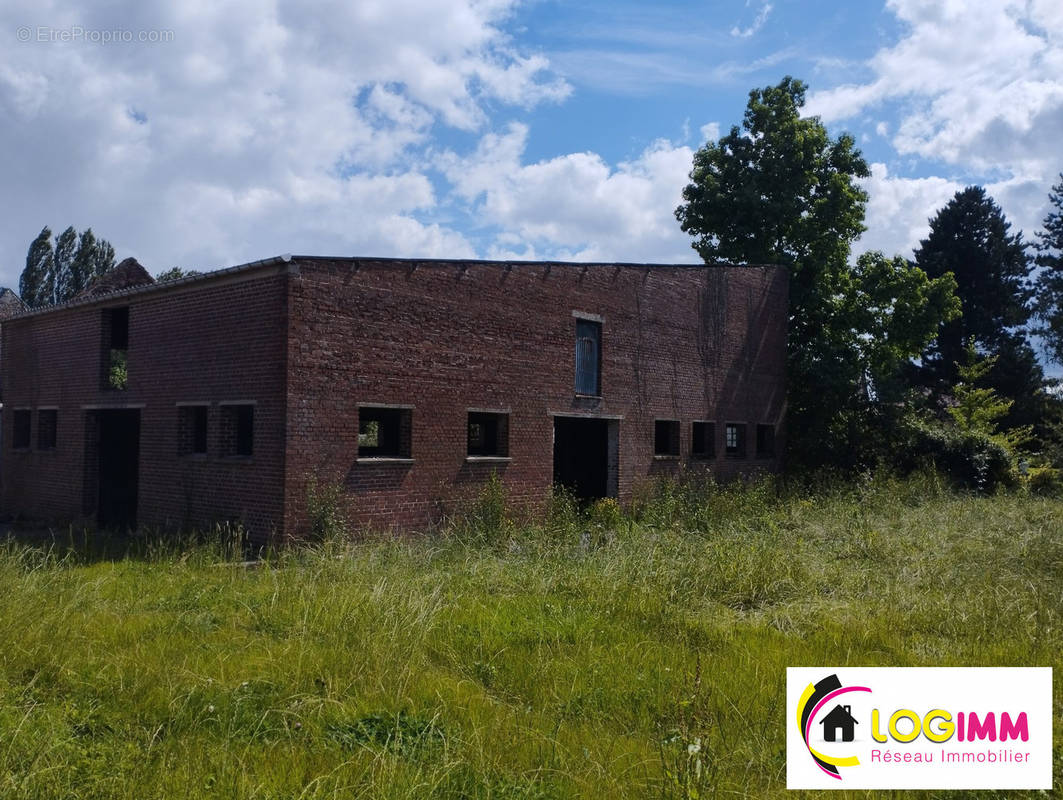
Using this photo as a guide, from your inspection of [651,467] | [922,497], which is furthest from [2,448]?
[922,497]

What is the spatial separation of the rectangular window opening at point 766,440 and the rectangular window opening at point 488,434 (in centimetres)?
880

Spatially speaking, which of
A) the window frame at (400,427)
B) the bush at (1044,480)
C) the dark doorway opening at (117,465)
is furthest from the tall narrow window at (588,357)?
the bush at (1044,480)

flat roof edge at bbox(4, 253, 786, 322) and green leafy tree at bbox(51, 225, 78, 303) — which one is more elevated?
green leafy tree at bbox(51, 225, 78, 303)

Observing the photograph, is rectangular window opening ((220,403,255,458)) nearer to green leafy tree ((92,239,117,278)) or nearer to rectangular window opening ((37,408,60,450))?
rectangular window opening ((37,408,60,450))

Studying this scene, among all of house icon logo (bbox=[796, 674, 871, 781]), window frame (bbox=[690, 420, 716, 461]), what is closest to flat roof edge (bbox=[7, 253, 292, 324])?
house icon logo (bbox=[796, 674, 871, 781])

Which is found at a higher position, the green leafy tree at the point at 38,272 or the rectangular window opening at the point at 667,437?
the green leafy tree at the point at 38,272

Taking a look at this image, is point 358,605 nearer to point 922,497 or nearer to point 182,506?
→ point 182,506

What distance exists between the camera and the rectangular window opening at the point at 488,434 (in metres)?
15.1

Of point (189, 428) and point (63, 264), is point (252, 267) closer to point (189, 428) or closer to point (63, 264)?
point (189, 428)

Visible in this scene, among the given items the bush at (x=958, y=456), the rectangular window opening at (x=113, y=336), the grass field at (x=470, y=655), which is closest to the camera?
the grass field at (x=470, y=655)

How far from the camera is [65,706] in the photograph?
17.0 feet

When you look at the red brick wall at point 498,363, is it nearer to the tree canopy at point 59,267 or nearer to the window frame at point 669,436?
the window frame at point 669,436

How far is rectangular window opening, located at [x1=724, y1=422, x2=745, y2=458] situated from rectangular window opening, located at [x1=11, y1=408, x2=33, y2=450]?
54.1 ft

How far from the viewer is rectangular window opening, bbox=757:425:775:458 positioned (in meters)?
22.1
